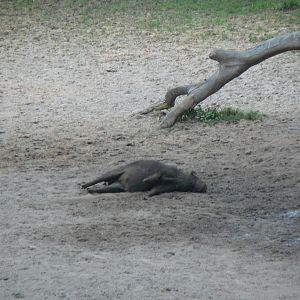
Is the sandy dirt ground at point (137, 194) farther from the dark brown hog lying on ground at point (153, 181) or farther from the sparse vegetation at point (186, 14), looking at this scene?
the sparse vegetation at point (186, 14)

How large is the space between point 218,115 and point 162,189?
282 cm

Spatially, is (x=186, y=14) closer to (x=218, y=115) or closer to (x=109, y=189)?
(x=218, y=115)

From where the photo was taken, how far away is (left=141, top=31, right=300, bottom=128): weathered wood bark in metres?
8.85

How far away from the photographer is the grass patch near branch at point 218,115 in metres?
10.7

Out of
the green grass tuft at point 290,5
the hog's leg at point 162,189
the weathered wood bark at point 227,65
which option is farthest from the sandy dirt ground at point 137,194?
the green grass tuft at point 290,5

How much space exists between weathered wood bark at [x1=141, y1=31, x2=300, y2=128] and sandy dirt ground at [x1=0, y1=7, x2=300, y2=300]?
0.84 ft

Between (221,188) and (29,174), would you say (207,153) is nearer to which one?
(221,188)

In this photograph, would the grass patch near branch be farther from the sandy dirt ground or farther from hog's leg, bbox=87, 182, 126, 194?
hog's leg, bbox=87, 182, 126, 194

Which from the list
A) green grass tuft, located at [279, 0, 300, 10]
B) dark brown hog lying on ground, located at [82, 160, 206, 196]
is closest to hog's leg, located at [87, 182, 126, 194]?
dark brown hog lying on ground, located at [82, 160, 206, 196]

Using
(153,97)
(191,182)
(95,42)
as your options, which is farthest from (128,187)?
(95,42)

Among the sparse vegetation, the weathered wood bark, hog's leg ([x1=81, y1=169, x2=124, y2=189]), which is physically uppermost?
the weathered wood bark

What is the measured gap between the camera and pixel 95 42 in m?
15.1

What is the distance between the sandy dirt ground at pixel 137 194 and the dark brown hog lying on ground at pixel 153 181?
83 mm

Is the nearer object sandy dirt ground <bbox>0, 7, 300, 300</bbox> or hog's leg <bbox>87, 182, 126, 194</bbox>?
sandy dirt ground <bbox>0, 7, 300, 300</bbox>
